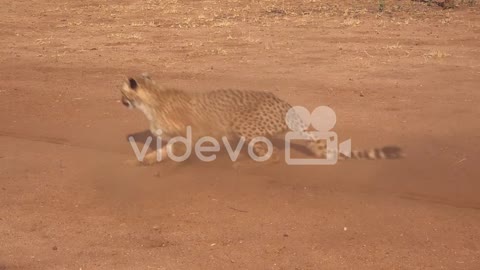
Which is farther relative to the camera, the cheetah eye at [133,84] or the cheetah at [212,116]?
the cheetah at [212,116]

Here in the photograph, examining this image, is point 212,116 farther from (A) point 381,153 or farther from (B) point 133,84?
(A) point 381,153

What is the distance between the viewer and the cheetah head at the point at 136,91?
308 inches

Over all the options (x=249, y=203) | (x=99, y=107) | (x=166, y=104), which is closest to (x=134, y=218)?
(x=249, y=203)

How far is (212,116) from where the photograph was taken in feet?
26.3

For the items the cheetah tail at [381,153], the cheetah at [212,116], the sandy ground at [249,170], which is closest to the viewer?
the sandy ground at [249,170]

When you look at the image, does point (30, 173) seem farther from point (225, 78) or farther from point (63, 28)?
point (63, 28)

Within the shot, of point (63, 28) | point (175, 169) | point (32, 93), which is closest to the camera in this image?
point (175, 169)

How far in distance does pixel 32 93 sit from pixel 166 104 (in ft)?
16.2

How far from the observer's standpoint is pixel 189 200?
687 centimetres

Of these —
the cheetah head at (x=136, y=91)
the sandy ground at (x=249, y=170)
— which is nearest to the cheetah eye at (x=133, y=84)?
the cheetah head at (x=136, y=91)

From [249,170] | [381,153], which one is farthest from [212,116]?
[381,153]

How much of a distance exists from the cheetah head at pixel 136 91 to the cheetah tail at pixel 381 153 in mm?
2407

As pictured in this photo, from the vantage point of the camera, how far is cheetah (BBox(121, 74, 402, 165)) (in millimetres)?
7922

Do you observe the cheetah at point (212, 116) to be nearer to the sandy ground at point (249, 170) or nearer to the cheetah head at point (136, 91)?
the cheetah head at point (136, 91)
